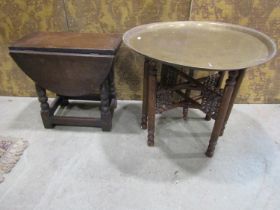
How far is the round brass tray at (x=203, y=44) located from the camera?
119cm

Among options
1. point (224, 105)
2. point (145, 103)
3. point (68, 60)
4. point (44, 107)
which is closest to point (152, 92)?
point (145, 103)

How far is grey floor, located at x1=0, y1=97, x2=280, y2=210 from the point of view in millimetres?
1334

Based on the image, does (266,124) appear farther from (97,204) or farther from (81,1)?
(81,1)

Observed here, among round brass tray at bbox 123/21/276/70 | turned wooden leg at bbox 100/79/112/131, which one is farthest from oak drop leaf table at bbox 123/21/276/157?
turned wooden leg at bbox 100/79/112/131

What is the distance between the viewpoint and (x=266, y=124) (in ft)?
6.34

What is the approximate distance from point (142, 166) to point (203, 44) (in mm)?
868

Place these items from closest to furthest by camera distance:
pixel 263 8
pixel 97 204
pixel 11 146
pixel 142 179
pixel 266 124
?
pixel 97 204 → pixel 142 179 → pixel 11 146 → pixel 263 8 → pixel 266 124

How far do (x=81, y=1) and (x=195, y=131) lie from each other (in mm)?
1335

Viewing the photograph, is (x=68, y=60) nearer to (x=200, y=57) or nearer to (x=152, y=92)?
(x=152, y=92)

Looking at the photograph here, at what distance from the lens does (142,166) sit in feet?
5.05

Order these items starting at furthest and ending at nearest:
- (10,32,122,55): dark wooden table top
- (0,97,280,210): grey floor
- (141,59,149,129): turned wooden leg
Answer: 1. (141,59,149,129): turned wooden leg
2. (10,32,122,55): dark wooden table top
3. (0,97,280,210): grey floor

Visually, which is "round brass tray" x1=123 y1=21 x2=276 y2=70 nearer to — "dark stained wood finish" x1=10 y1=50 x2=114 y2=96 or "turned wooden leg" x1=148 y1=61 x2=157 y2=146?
"turned wooden leg" x1=148 y1=61 x2=157 y2=146

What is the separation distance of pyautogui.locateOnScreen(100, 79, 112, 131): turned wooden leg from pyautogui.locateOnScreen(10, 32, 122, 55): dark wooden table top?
24 centimetres

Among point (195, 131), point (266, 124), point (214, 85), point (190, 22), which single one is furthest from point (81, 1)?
point (266, 124)
